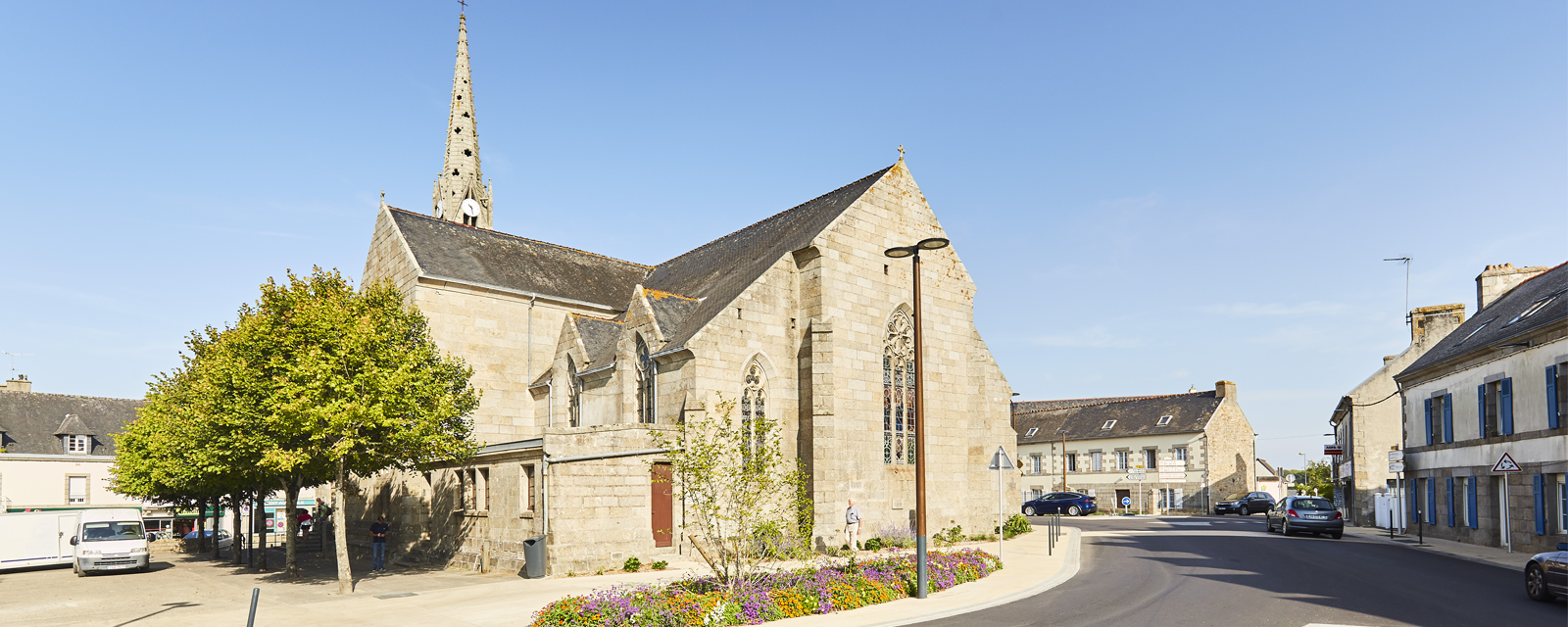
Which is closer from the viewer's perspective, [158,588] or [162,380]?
[158,588]

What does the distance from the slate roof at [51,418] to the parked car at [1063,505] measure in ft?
143

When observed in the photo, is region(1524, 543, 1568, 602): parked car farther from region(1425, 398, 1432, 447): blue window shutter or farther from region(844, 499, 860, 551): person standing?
region(1425, 398, 1432, 447): blue window shutter

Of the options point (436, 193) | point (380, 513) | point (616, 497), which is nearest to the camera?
point (616, 497)

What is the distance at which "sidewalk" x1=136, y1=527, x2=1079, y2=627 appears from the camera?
13.3 meters

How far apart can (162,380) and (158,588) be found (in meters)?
11.9

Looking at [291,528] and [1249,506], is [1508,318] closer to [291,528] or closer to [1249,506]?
[1249,506]

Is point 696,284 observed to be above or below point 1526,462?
above

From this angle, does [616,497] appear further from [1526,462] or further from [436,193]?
[436,193]

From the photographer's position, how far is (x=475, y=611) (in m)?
14.4

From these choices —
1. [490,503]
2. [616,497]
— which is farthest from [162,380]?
[616,497]

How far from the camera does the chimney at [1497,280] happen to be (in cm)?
3084

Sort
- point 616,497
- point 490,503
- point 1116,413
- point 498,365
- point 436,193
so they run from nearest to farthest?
point 616,497 → point 490,503 → point 498,365 → point 436,193 → point 1116,413

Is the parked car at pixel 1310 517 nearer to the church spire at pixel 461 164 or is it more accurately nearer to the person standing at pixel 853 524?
the person standing at pixel 853 524

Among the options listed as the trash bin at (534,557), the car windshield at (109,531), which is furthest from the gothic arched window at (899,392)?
the car windshield at (109,531)
